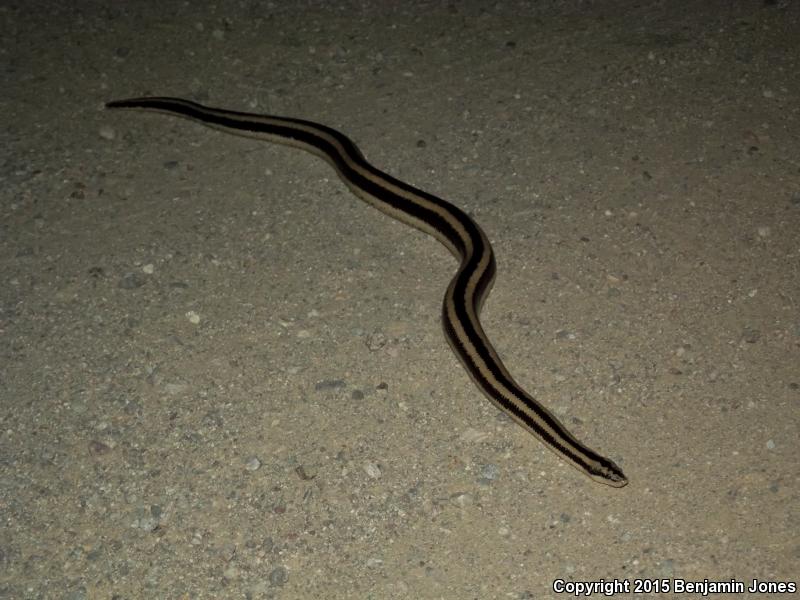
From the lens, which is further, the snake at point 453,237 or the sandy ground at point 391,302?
the snake at point 453,237

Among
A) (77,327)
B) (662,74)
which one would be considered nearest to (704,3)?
(662,74)

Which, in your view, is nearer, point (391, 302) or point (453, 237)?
point (391, 302)

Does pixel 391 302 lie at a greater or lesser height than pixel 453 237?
lesser

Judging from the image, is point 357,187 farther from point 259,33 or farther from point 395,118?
point 259,33

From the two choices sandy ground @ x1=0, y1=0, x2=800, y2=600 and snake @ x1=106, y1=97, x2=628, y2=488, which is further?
snake @ x1=106, y1=97, x2=628, y2=488
